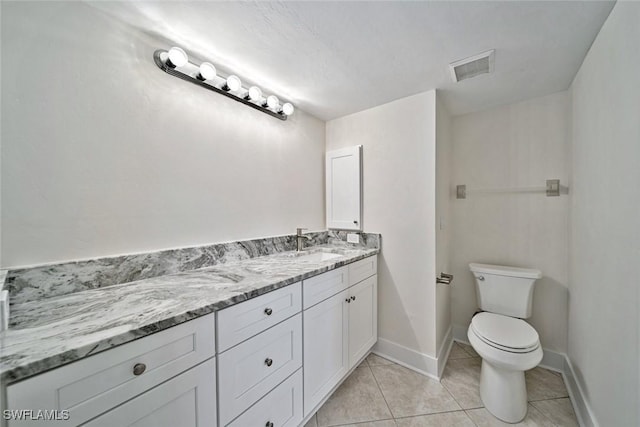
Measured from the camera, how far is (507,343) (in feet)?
4.29

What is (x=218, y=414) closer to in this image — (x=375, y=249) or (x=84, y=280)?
(x=84, y=280)

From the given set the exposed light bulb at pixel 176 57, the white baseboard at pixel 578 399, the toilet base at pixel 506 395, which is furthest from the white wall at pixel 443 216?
the exposed light bulb at pixel 176 57

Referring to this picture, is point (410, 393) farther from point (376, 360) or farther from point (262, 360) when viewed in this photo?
point (262, 360)

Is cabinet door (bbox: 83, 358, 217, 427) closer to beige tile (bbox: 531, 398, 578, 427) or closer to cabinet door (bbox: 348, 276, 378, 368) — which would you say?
cabinet door (bbox: 348, 276, 378, 368)

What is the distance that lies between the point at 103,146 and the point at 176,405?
1.08 metres

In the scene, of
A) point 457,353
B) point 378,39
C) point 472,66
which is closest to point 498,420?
point 457,353

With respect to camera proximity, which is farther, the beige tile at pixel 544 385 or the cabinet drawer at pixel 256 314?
the beige tile at pixel 544 385

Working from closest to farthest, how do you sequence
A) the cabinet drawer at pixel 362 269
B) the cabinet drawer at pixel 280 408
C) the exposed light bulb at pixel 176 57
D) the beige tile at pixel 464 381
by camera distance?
the cabinet drawer at pixel 280 408
the exposed light bulb at pixel 176 57
the beige tile at pixel 464 381
the cabinet drawer at pixel 362 269

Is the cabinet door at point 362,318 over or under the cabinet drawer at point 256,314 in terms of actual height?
under

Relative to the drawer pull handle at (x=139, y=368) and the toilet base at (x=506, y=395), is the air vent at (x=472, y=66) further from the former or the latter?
the drawer pull handle at (x=139, y=368)

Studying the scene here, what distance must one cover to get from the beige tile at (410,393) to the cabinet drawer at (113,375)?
129 centimetres

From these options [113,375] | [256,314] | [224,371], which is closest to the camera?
[113,375]

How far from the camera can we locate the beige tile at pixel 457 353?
1.87 m

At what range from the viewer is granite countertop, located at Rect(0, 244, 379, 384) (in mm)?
526
